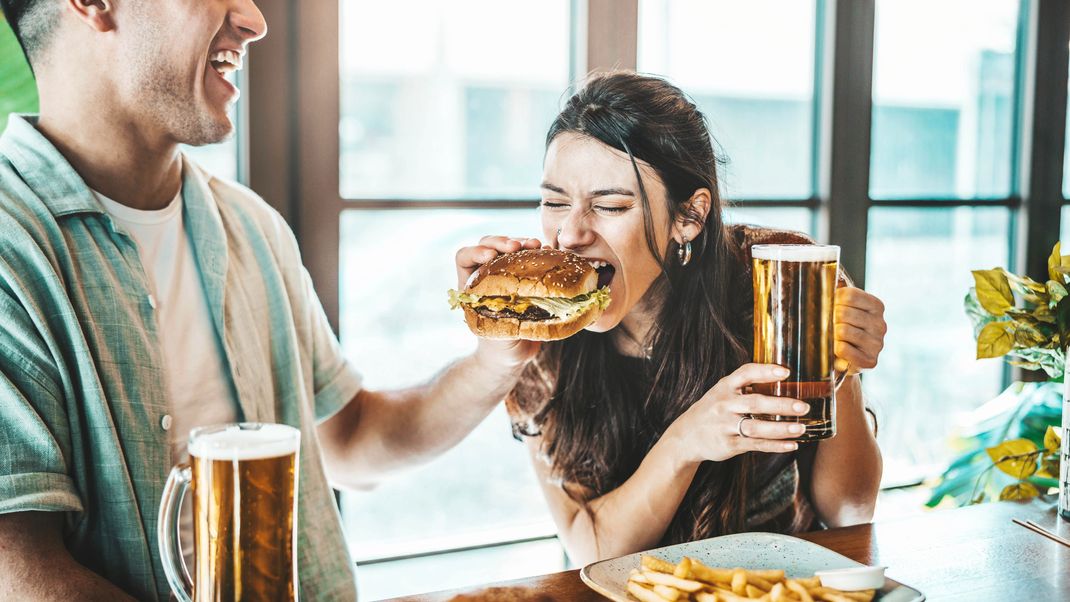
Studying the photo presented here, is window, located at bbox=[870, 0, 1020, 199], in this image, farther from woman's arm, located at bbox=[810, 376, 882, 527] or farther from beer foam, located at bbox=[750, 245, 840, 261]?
beer foam, located at bbox=[750, 245, 840, 261]

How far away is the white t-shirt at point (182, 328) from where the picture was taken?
1.68m

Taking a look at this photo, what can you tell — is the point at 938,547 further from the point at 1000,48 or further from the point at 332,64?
the point at 1000,48

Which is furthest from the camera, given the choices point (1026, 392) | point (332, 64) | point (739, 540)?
point (1026, 392)

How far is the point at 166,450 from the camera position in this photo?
5.18 feet

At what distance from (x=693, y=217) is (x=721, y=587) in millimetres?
878

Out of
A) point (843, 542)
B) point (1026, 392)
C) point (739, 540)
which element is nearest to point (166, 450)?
point (739, 540)

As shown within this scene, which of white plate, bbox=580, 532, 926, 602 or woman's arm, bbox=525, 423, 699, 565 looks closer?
white plate, bbox=580, 532, 926, 602

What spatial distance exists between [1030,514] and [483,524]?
171 cm

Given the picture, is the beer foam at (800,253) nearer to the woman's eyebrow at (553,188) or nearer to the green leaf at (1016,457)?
the woman's eyebrow at (553,188)

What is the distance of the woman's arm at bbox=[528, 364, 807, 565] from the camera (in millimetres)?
1429

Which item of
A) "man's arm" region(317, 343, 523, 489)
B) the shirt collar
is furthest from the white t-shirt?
"man's arm" region(317, 343, 523, 489)

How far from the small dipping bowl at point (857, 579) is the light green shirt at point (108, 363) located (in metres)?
1.06

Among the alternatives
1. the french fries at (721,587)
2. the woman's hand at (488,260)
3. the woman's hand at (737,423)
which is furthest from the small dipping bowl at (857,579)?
the woman's hand at (488,260)

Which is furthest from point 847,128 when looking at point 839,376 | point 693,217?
point 839,376
